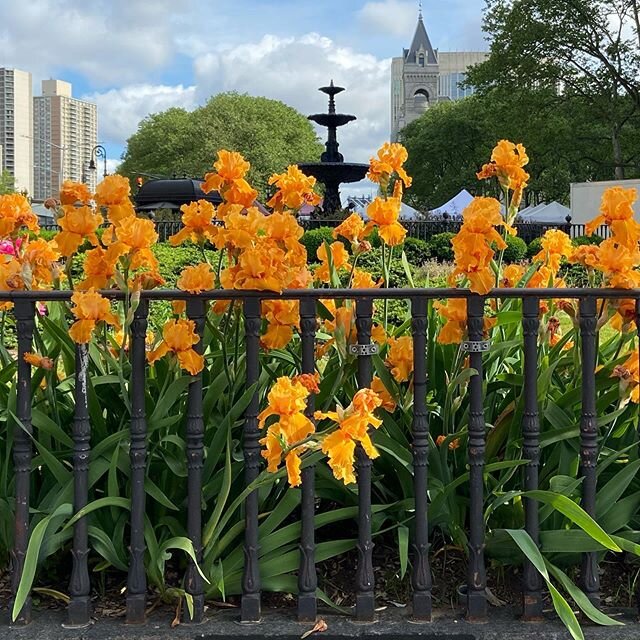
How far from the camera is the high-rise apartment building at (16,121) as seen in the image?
8381 cm

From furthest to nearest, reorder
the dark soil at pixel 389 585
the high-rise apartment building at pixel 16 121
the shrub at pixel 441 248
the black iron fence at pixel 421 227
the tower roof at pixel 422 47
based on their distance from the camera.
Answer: the tower roof at pixel 422 47 → the high-rise apartment building at pixel 16 121 → the black iron fence at pixel 421 227 → the shrub at pixel 441 248 → the dark soil at pixel 389 585

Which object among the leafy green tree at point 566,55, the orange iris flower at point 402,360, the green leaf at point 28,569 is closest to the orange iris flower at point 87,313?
the green leaf at point 28,569

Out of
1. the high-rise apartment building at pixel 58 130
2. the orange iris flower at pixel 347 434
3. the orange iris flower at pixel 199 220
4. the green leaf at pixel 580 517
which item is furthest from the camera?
the high-rise apartment building at pixel 58 130

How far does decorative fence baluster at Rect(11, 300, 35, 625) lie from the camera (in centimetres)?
205

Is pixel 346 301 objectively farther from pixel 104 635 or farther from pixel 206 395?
pixel 104 635

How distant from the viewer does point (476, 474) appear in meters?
2.08

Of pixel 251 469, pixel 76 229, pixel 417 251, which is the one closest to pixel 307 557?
pixel 251 469

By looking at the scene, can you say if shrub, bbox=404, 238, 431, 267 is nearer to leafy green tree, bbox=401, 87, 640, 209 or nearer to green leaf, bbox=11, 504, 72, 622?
leafy green tree, bbox=401, 87, 640, 209

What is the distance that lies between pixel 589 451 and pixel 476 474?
0.30m

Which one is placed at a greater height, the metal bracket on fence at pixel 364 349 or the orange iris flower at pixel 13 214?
the orange iris flower at pixel 13 214

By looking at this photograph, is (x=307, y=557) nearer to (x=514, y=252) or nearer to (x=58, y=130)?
(x=514, y=252)

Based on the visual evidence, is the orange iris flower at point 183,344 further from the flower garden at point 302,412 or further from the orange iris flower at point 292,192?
the orange iris flower at point 292,192

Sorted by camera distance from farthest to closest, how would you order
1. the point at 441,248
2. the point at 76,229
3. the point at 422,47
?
1. the point at 422,47
2. the point at 441,248
3. the point at 76,229

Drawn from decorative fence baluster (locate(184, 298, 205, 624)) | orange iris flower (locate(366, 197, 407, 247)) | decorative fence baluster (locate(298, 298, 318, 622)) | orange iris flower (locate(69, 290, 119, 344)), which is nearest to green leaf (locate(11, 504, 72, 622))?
decorative fence baluster (locate(184, 298, 205, 624))
